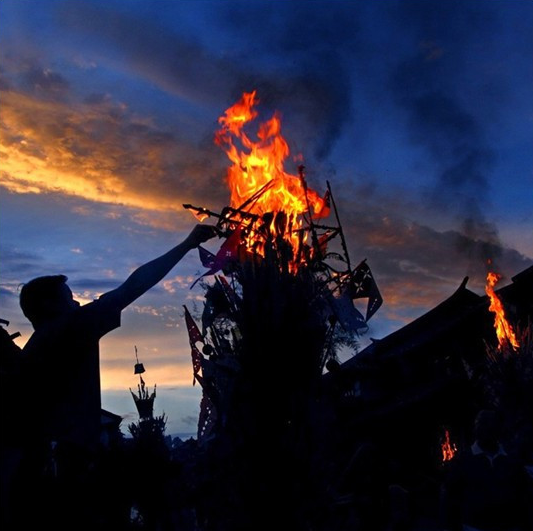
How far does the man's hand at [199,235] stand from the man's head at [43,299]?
74cm

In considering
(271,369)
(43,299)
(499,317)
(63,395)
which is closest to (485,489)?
(271,369)

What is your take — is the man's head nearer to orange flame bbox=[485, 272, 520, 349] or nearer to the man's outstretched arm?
the man's outstretched arm

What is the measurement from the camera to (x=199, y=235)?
10.1 ft

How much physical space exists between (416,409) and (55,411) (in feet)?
63.1

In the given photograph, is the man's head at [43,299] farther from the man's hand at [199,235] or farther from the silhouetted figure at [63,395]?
the man's hand at [199,235]

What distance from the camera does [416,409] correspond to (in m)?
19.6

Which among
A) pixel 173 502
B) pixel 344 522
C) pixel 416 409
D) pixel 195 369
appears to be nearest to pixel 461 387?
pixel 416 409

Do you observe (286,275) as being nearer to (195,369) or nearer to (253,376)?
(253,376)

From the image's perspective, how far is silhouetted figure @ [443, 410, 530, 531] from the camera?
16.5 feet

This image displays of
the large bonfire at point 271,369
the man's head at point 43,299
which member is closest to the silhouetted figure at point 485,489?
the large bonfire at point 271,369

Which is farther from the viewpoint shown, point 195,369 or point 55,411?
point 195,369

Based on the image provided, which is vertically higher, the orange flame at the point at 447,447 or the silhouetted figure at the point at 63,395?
the orange flame at the point at 447,447

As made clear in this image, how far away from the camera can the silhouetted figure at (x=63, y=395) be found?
2209 mm

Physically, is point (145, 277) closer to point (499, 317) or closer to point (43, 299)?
point (43, 299)
